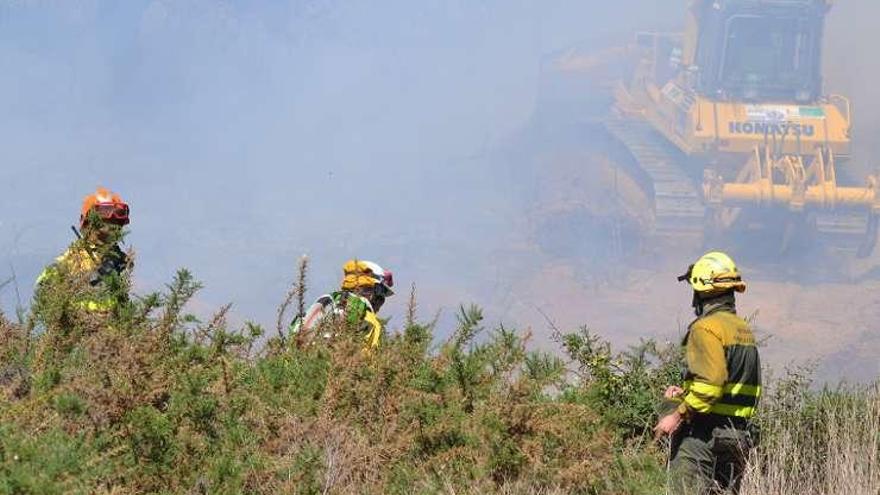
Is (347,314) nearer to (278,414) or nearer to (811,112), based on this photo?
(278,414)

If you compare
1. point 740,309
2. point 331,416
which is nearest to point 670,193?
point 740,309

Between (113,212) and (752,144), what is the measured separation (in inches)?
571

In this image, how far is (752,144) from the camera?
1831cm

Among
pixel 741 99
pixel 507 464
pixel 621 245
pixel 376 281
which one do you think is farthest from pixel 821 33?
A: pixel 507 464

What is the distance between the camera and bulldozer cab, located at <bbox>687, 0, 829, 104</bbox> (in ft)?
62.1

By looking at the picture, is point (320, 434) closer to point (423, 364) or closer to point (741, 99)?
point (423, 364)

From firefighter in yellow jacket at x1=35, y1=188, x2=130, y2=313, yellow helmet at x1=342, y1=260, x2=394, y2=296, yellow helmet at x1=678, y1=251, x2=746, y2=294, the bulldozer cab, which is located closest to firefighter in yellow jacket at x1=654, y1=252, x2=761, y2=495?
yellow helmet at x1=678, y1=251, x2=746, y2=294

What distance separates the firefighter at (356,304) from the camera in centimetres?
562

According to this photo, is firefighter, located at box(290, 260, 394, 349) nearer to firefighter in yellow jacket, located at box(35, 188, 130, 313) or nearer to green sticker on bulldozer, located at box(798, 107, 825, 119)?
firefighter in yellow jacket, located at box(35, 188, 130, 313)

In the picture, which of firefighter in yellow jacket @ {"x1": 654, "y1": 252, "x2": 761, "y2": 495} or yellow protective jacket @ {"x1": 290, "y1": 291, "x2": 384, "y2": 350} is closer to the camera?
firefighter in yellow jacket @ {"x1": 654, "y1": 252, "x2": 761, "y2": 495}

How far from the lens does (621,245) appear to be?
66.7 ft

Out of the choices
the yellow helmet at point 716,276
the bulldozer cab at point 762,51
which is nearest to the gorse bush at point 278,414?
the yellow helmet at point 716,276

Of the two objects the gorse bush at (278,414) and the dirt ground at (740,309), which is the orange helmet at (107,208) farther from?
the dirt ground at (740,309)

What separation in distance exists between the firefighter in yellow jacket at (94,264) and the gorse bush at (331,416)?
44 millimetres
